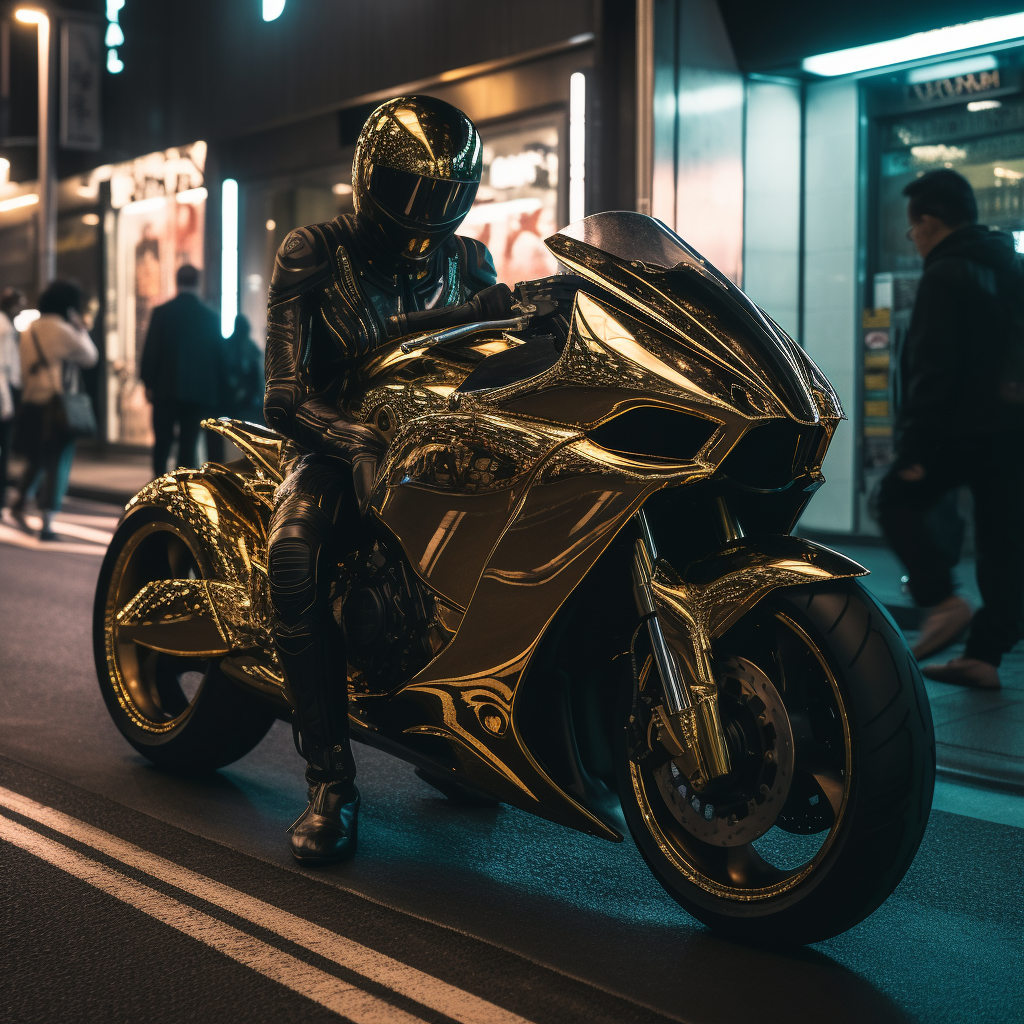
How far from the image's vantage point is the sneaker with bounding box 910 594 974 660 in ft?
19.6

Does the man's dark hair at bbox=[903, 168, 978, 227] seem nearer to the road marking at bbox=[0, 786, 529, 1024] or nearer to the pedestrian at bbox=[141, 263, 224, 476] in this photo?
the road marking at bbox=[0, 786, 529, 1024]

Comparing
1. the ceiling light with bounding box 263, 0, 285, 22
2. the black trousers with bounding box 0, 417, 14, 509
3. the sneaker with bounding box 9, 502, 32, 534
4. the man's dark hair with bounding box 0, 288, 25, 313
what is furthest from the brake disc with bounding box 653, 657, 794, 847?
the ceiling light with bounding box 263, 0, 285, 22

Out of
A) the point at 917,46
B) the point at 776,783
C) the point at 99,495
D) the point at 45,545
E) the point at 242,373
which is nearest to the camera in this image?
the point at 776,783

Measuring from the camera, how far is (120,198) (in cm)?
2008

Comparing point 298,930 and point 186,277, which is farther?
point 186,277

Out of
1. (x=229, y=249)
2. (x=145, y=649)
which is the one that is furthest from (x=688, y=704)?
(x=229, y=249)

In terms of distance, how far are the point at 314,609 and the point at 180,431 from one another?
8.87m

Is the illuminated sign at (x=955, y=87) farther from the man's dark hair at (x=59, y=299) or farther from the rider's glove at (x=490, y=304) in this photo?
the rider's glove at (x=490, y=304)

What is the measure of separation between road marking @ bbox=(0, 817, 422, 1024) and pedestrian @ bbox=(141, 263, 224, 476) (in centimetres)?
794

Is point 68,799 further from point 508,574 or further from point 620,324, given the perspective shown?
point 620,324

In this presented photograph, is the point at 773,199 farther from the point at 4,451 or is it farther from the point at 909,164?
the point at 4,451

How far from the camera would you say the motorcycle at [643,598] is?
2695 millimetres

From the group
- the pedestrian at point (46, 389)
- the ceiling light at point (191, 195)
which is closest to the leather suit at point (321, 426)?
the pedestrian at point (46, 389)

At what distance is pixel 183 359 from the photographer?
11.4m
